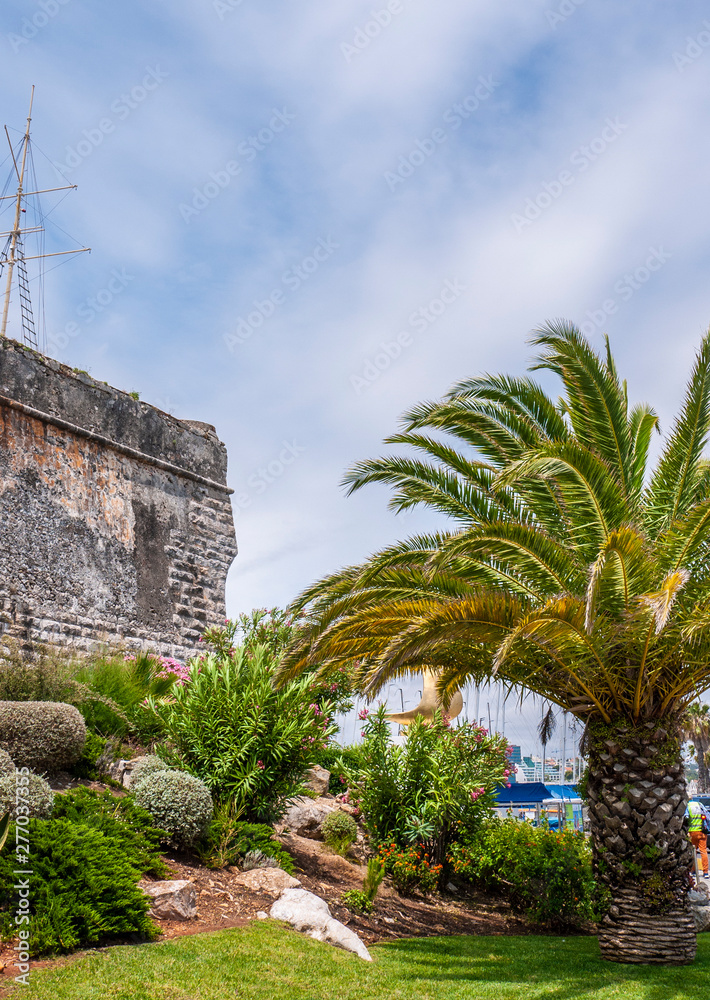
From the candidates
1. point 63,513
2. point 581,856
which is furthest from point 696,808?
point 63,513

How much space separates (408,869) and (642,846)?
332 centimetres

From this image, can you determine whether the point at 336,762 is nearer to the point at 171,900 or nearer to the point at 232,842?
the point at 232,842

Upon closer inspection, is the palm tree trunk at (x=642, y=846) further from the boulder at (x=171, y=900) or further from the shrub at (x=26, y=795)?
the shrub at (x=26, y=795)

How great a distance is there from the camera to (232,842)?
8836mm

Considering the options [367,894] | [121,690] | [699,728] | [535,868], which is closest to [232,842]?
[367,894]

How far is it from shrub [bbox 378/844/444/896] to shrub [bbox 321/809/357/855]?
0.91 metres

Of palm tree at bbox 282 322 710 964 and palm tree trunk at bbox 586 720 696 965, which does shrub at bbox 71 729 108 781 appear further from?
palm tree trunk at bbox 586 720 696 965

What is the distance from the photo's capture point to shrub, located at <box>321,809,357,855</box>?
11359 mm

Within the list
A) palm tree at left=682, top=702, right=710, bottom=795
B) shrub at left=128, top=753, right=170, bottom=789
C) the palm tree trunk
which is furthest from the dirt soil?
palm tree at left=682, top=702, right=710, bottom=795

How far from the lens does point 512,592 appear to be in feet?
27.7

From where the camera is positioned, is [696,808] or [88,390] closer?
[88,390]

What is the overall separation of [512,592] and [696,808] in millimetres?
13234

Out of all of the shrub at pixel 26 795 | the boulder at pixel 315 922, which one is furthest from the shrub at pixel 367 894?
the shrub at pixel 26 795

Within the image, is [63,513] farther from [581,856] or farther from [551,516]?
[581,856]
